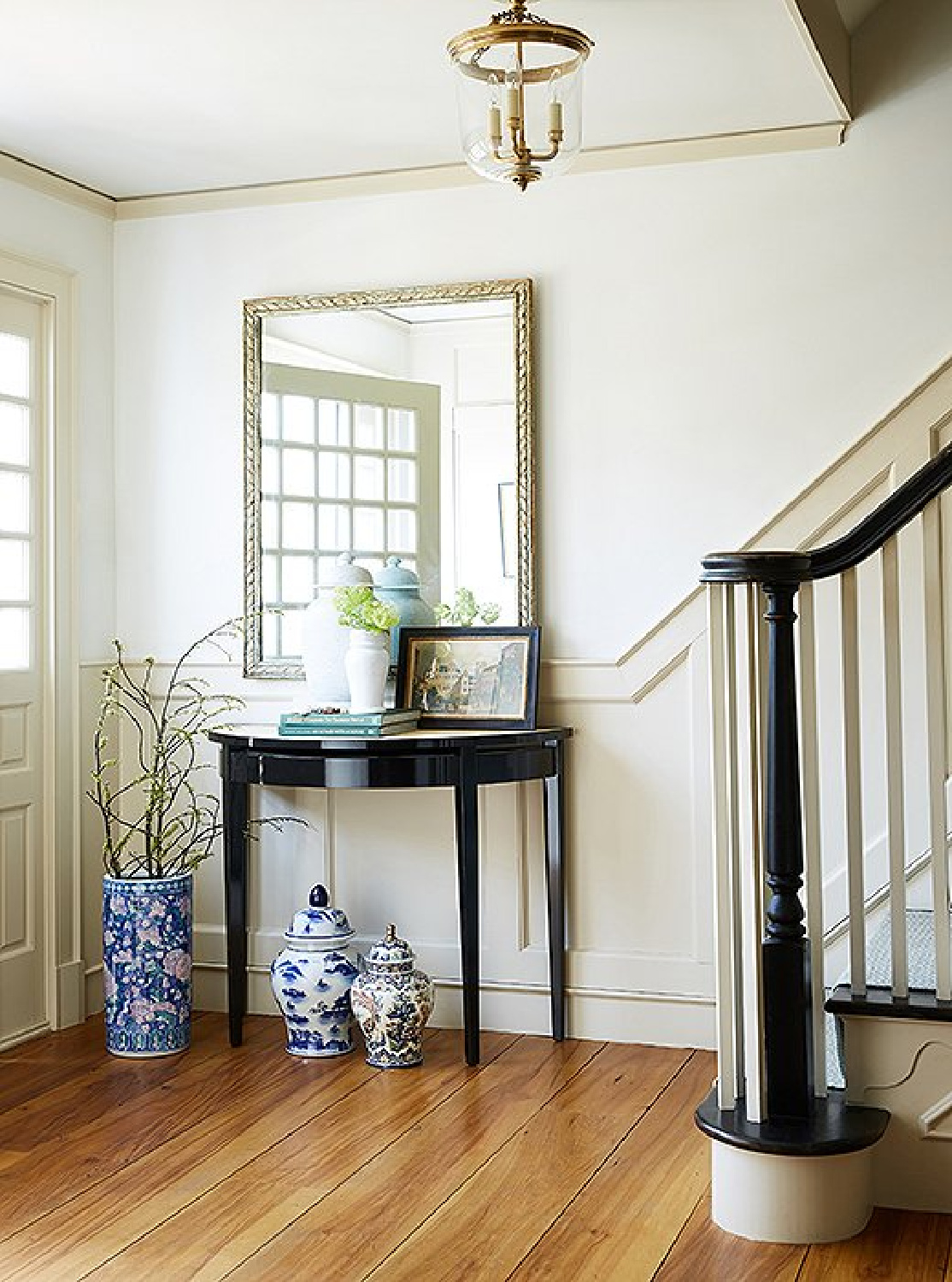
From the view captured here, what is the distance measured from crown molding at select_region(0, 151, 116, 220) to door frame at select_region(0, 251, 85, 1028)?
0.74 ft

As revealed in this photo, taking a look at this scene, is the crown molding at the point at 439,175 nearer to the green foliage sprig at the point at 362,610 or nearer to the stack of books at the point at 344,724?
the green foliage sprig at the point at 362,610

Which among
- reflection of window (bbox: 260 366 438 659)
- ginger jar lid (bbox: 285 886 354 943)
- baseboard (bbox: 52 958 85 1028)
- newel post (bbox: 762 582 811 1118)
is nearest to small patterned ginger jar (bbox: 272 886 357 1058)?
ginger jar lid (bbox: 285 886 354 943)

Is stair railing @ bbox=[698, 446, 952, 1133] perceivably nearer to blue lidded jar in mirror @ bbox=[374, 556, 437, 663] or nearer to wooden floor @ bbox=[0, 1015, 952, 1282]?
wooden floor @ bbox=[0, 1015, 952, 1282]

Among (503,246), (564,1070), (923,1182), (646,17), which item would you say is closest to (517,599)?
(503,246)

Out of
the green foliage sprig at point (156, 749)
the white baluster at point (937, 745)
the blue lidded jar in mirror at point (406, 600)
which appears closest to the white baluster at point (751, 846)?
the white baluster at point (937, 745)

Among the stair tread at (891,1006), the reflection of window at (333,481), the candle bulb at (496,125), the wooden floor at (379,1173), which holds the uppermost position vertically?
the candle bulb at (496,125)

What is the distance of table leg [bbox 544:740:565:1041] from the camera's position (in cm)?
440

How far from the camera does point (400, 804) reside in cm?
467

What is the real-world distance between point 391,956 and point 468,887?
318mm

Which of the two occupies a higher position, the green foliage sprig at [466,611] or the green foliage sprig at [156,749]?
the green foliage sprig at [466,611]

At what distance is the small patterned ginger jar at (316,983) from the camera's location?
14.1 ft

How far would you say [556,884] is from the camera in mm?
4402

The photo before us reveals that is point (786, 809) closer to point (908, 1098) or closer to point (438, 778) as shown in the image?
point (908, 1098)

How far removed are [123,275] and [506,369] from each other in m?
1.33
